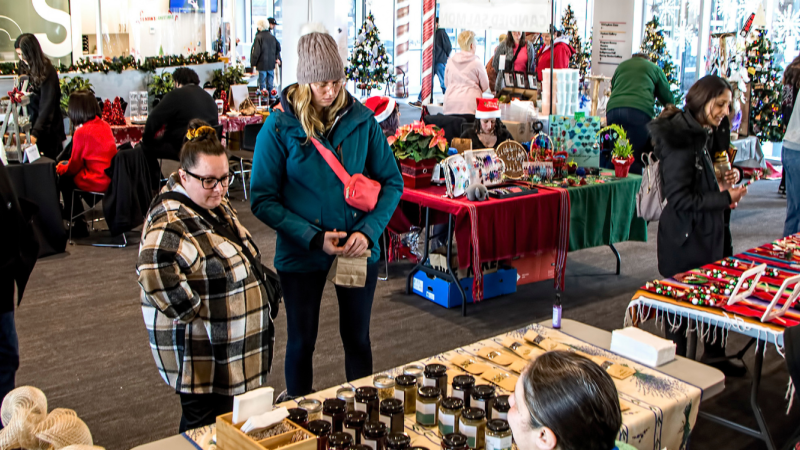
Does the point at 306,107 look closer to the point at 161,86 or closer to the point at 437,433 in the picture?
the point at 437,433

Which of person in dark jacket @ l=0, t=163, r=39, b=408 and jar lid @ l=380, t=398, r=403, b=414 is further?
person in dark jacket @ l=0, t=163, r=39, b=408

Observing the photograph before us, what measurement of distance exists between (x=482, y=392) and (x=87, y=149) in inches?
183

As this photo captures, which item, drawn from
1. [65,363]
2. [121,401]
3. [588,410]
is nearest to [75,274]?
[65,363]

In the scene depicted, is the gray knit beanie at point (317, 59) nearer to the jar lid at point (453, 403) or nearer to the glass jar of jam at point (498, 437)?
the jar lid at point (453, 403)

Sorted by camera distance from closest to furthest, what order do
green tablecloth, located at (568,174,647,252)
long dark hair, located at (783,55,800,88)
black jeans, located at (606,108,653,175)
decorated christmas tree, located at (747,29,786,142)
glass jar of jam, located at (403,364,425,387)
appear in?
glass jar of jam, located at (403,364,425,387) → green tablecloth, located at (568,174,647,252) → long dark hair, located at (783,55,800,88) → black jeans, located at (606,108,653,175) → decorated christmas tree, located at (747,29,786,142)

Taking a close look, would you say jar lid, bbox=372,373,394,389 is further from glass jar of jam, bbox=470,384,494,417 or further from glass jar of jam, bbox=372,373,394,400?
glass jar of jam, bbox=470,384,494,417

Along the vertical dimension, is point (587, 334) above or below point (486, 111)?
below

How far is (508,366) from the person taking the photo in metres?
2.23

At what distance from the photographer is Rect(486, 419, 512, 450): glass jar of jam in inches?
66.2

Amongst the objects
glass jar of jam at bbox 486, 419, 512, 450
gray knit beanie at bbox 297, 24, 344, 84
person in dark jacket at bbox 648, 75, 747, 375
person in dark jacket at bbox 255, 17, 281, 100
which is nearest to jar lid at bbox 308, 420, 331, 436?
glass jar of jam at bbox 486, 419, 512, 450

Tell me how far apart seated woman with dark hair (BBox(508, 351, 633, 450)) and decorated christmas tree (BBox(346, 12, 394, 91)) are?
1178cm

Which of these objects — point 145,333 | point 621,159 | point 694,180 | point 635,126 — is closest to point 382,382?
point 694,180

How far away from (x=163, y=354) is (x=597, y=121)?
375 cm

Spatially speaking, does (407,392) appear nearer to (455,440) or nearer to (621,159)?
(455,440)
